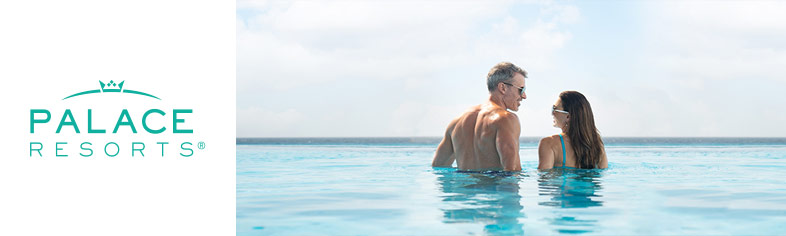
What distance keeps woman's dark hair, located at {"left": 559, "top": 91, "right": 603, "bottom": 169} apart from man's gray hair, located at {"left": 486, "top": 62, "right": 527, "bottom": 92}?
618 mm

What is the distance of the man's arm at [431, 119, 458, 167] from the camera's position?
7.68 meters

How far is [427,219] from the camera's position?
472 cm

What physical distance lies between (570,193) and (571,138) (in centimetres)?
143

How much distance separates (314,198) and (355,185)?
1436mm

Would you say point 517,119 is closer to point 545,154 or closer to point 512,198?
point 545,154

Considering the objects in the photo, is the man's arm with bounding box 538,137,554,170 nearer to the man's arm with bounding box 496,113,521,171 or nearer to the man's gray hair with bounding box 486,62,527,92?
the man's arm with bounding box 496,113,521,171

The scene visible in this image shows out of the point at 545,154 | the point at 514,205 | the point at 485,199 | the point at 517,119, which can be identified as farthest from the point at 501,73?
the point at 514,205

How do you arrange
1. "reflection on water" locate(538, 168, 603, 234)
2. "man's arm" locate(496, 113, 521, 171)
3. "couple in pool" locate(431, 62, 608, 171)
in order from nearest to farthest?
1. "reflection on water" locate(538, 168, 603, 234)
2. "man's arm" locate(496, 113, 521, 171)
3. "couple in pool" locate(431, 62, 608, 171)

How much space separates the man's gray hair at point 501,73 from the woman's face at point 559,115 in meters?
0.53

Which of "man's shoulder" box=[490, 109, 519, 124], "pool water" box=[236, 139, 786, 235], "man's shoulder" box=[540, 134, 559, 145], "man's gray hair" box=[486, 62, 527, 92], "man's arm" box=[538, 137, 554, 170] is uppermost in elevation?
"man's gray hair" box=[486, 62, 527, 92]

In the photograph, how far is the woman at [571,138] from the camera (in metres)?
7.20

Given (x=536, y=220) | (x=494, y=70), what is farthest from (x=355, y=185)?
(x=536, y=220)

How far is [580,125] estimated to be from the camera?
7191 millimetres

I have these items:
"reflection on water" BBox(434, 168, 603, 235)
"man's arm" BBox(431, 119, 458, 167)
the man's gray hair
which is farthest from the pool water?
the man's gray hair
